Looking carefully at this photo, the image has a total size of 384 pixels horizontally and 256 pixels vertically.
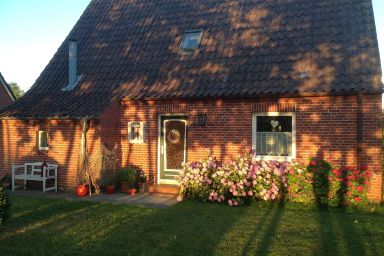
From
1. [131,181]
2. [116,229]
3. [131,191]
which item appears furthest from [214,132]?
[116,229]

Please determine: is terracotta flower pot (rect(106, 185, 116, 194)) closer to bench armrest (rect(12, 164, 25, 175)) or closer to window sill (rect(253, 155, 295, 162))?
bench armrest (rect(12, 164, 25, 175))

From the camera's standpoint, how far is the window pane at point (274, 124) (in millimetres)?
10766

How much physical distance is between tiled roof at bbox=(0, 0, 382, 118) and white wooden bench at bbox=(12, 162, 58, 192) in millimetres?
1625

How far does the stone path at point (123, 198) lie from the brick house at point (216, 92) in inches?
39.6

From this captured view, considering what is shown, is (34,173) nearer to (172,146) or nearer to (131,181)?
(131,181)

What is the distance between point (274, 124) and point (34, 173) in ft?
25.6

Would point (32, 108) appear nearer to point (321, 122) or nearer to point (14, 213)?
point (14, 213)

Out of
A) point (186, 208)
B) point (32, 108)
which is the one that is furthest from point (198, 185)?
point (32, 108)

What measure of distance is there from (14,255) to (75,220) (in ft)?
7.34

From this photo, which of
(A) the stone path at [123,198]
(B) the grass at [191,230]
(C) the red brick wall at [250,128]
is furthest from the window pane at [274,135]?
(A) the stone path at [123,198]

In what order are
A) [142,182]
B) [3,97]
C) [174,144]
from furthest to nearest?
[3,97], [174,144], [142,182]

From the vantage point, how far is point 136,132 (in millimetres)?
12539

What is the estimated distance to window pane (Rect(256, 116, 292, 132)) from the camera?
10.8m

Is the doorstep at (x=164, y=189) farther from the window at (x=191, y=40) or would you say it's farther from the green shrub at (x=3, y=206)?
the green shrub at (x=3, y=206)
